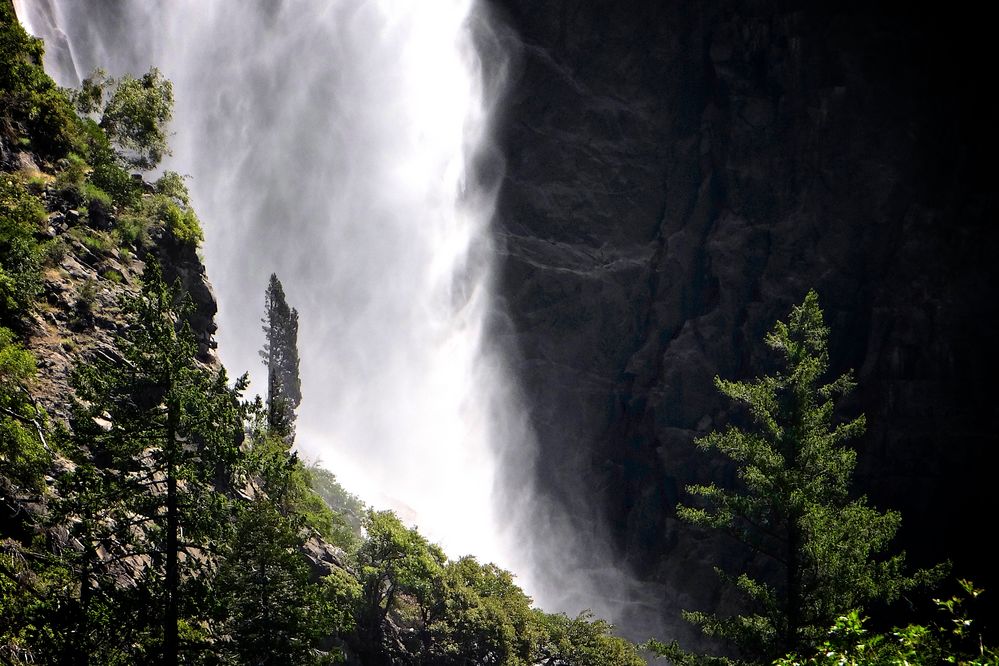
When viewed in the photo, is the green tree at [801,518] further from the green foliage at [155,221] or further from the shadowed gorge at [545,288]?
the green foliage at [155,221]

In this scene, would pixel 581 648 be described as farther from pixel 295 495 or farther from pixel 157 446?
pixel 157 446

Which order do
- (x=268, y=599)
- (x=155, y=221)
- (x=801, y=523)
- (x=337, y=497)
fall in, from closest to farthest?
(x=268, y=599) → (x=801, y=523) → (x=155, y=221) → (x=337, y=497)

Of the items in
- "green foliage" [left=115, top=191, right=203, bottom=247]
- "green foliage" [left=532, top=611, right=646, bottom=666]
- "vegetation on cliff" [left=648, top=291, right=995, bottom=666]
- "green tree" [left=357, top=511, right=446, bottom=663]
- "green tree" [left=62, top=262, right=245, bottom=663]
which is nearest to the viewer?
"green tree" [left=62, top=262, right=245, bottom=663]

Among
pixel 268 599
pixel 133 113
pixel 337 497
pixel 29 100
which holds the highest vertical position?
pixel 337 497

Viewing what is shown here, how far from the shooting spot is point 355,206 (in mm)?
72562

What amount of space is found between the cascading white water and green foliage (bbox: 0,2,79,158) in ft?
122

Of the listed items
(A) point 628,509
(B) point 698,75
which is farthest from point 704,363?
(B) point 698,75

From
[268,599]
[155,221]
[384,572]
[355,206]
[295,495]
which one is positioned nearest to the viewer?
[268,599]

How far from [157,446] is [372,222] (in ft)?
185

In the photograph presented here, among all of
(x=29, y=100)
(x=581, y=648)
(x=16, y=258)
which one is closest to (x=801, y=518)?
(x=581, y=648)

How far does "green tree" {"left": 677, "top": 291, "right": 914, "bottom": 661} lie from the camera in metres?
21.8

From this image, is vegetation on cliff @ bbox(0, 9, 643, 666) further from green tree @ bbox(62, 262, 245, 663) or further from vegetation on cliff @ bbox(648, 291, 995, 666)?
vegetation on cliff @ bbox(648, 291, 995, 666)

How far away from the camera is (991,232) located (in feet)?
162

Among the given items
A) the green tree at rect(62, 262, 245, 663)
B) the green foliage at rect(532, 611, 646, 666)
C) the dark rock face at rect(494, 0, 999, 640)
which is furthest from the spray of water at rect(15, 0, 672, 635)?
the green tree at rect(62, 262, 245, 663)
